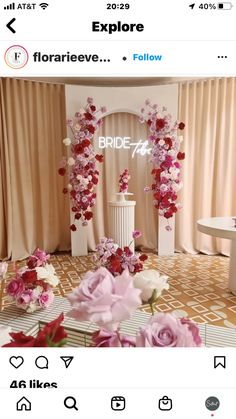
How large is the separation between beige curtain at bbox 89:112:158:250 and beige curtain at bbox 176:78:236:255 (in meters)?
0.39

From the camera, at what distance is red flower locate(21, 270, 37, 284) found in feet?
3.20

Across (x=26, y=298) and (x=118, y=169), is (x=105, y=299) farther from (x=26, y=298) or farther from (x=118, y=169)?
(x=118, y=169)

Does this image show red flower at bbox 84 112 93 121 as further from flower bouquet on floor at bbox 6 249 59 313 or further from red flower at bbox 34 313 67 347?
red flower at bbox 34 313 67 347

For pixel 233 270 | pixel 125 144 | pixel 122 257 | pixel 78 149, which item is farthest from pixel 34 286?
pixel 125 144

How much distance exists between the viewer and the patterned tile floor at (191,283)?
76.4 inches

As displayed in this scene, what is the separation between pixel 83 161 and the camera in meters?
3.09

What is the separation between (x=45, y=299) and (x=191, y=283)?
1801 millimetres
